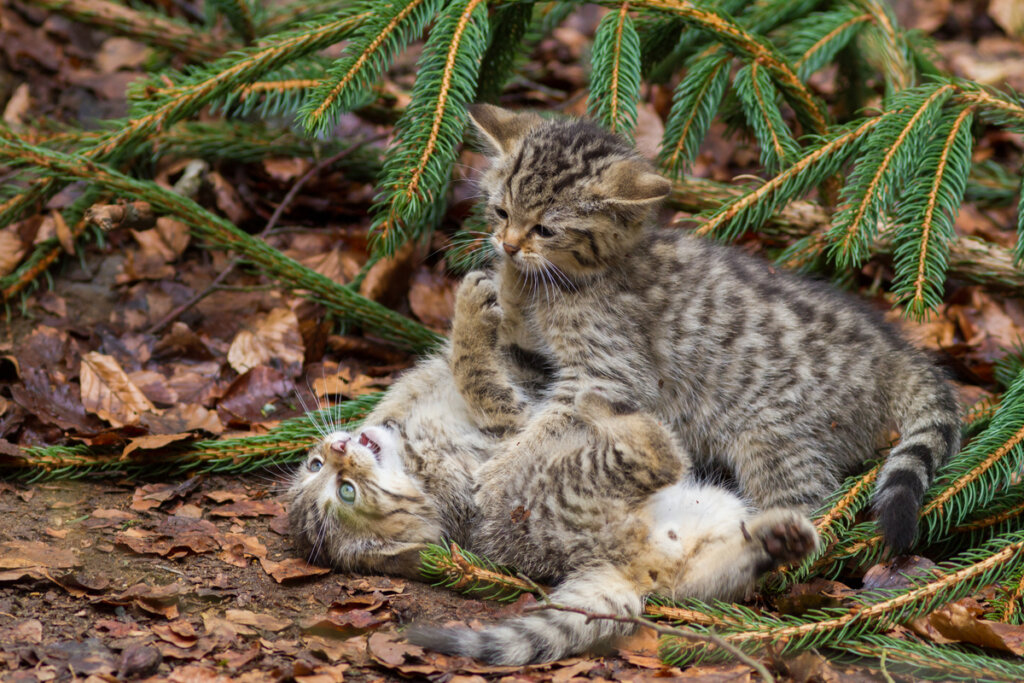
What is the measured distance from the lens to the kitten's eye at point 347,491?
3.29 m

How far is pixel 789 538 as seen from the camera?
8.67 feet

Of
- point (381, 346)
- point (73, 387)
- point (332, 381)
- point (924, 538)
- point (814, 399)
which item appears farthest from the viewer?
point (381, 346)

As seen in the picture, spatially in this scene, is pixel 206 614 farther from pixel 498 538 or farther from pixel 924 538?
pixel 924 538

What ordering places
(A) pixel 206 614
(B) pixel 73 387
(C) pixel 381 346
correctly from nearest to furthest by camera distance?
(A) pixel 206 614 < (B) pixel 73 387 < (C) pixel 381 346

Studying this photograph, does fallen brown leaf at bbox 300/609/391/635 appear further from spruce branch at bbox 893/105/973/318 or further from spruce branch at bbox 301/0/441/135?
spruce branch at bbox 893/105/973/318

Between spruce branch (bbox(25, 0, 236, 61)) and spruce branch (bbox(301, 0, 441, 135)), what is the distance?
1922 millimetres

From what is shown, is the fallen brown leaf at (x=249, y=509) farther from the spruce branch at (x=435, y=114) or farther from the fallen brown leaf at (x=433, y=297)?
the fallen brown leaf at (x=433, y=297)

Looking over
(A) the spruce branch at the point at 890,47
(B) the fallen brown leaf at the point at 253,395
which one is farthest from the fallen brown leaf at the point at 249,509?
(A) the spruce branch at the point at 890,47

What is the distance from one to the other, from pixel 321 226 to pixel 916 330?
328cm

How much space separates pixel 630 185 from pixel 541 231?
0.38 m

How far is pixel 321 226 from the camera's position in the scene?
204 inches

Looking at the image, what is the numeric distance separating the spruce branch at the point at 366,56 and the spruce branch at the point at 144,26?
6.31 feet

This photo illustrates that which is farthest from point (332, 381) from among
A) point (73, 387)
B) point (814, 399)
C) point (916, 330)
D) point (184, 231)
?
point (916, 330)

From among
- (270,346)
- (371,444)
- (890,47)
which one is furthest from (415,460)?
(890,47)
